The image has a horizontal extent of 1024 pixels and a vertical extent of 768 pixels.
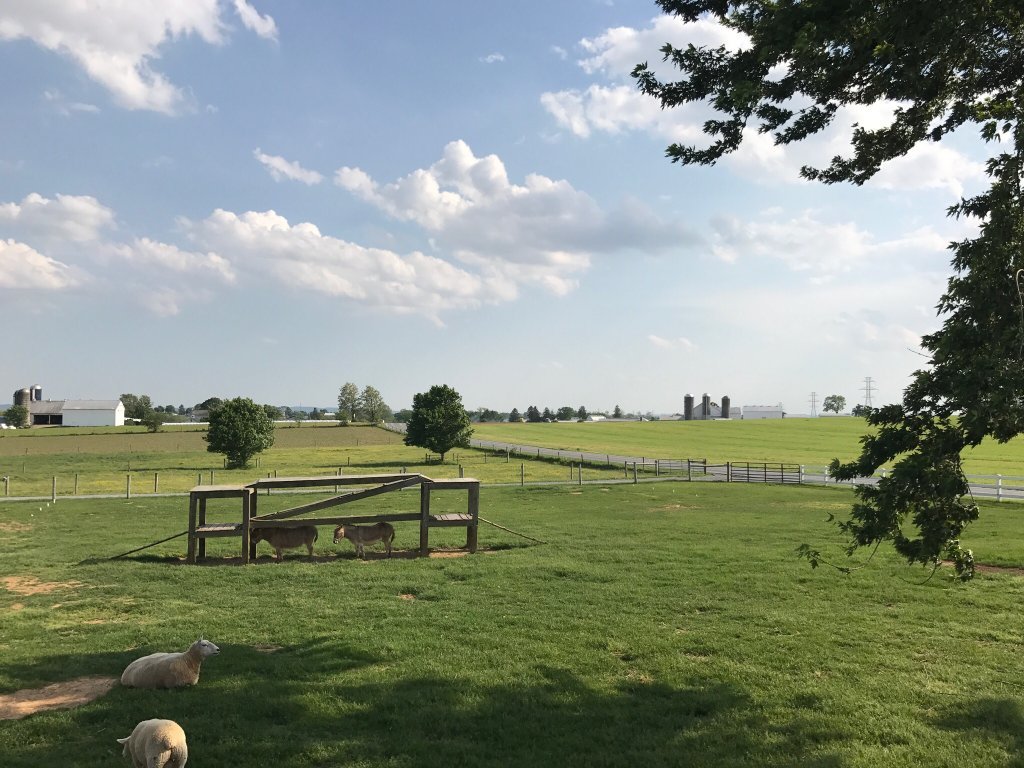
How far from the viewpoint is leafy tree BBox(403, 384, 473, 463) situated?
70.4 meters

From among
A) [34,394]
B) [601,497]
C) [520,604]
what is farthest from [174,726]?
[34,394]

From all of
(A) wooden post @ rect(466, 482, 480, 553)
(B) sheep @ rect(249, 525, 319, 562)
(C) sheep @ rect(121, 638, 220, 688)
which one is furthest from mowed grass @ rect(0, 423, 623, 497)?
(C) sheep @ rect(121, 638, 220, 688)

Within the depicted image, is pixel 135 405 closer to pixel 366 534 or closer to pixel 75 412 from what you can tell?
pixel 75 412

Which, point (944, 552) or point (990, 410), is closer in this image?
point (990, 410)

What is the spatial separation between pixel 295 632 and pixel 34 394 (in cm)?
22275

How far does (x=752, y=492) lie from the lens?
33.3m

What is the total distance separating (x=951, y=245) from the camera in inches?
273

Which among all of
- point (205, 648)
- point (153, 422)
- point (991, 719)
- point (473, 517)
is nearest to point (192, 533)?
point (473, 517)

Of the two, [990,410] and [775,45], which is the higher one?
[775,45]

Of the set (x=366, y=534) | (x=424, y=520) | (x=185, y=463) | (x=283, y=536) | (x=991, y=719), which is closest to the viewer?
(x=991, y=719)

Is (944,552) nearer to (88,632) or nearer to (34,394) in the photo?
(88,632)

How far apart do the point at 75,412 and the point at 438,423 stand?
134721mm

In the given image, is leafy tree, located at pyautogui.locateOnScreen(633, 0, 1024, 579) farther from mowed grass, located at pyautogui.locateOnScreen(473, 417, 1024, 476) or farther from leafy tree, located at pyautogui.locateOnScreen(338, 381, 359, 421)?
leafy tree, located at pyautogui.locateOnScreen(338, 381, 359, 421)

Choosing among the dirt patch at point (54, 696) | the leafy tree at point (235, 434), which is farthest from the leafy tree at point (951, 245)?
the leafy tree at point (235, 434)
